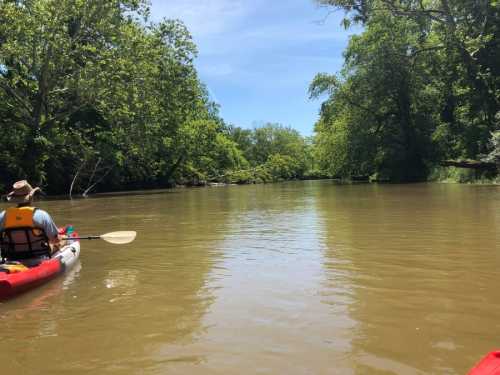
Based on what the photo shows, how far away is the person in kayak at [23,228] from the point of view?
617 cm

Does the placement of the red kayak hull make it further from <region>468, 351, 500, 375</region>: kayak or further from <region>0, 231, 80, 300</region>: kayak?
<region>468, 351, 500, 375</region>: kayak

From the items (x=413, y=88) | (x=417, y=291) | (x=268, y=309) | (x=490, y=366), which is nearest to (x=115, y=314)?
(x=268, y=309)

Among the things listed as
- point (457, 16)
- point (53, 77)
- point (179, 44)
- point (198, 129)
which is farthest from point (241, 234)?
point (198, 129)

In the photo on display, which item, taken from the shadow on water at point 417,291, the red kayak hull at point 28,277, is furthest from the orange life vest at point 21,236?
the shadow on water at point 417,291

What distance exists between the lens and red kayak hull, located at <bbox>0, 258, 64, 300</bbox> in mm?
5422

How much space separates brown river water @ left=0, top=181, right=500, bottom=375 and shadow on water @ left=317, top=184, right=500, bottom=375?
2 centimetres

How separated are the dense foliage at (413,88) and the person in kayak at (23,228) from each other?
83.2 ft

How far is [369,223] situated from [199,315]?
753 centimetres

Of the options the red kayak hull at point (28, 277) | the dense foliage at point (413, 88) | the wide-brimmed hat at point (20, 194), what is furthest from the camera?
the dense foliage at point (413, 88)

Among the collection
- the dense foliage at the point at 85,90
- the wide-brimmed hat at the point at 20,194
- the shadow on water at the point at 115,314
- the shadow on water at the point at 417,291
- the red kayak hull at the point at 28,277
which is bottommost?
the shadow on water at the point at 417,291

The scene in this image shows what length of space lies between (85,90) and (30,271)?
22557mm

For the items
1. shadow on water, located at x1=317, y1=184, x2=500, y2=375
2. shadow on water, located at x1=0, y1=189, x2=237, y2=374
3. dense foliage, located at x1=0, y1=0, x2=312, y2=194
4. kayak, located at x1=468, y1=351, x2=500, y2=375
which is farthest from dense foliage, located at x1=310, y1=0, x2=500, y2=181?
kayak, located at x1=468, y1=351, x2=500, y2=375

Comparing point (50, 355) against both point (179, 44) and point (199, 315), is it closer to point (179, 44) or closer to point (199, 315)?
point (199, 315)

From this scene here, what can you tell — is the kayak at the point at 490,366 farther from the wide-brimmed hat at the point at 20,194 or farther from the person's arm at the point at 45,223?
Answer: the wide-brimmed hat at the point at 20,194
